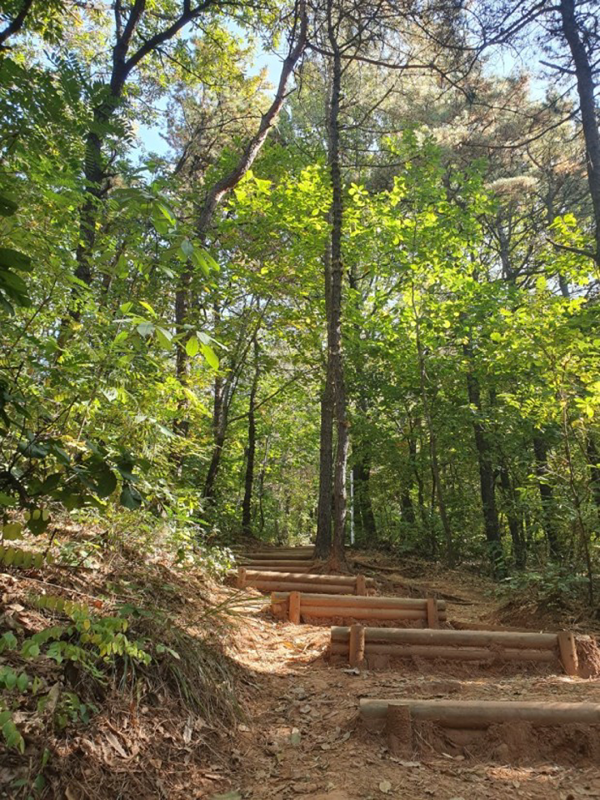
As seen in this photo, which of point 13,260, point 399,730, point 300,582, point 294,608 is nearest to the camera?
point 13,260

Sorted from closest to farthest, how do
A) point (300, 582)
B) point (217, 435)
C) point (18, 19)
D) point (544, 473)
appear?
1. point (18, 19)
2. point (300, 582)
3. point (544, 473)
4. point (217, 435)

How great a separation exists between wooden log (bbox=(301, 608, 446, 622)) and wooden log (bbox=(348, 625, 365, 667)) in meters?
1.21

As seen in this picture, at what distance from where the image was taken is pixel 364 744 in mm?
3031

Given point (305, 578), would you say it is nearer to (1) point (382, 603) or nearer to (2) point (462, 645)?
(1) point (382, 603)

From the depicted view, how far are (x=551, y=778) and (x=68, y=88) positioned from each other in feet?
13.1

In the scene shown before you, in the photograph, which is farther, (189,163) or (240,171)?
(189,163)

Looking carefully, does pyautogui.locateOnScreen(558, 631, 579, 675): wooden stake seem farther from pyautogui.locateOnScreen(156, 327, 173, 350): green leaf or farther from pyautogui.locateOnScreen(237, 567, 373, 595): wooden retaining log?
pyautogui.locateOnScreen(156, 327, 173, 350): green leaf

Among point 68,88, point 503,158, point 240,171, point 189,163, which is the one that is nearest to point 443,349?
point 503,158

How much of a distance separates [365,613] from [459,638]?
4.61ft

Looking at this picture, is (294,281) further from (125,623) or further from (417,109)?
(125,623)

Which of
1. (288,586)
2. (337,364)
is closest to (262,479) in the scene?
(337,364)

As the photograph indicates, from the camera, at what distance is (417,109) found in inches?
512

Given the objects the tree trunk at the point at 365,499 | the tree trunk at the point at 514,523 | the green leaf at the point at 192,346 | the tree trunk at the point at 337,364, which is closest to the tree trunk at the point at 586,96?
the tree trunk at the point at 337,364

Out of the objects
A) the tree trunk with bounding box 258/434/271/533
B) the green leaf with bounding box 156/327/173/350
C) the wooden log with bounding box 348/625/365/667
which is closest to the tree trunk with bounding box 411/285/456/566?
Answer: the wooden log with bounding box 348/625/365/667
